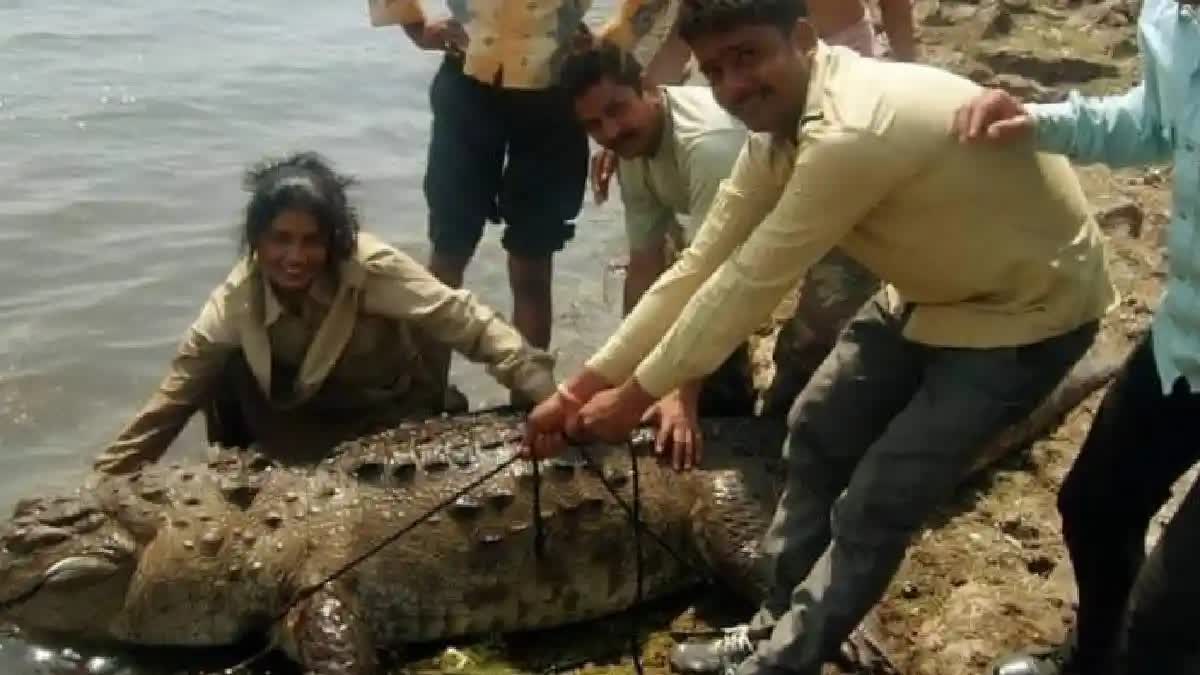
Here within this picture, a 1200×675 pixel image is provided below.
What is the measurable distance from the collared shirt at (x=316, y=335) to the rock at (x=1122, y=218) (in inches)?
116

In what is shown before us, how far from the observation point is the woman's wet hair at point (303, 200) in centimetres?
465

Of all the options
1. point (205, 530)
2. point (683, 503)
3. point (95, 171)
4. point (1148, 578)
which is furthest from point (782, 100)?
point (95, 171)

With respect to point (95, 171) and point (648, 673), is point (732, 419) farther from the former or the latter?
point (95, 171)

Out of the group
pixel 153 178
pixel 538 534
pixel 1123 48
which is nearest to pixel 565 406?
pixel 538 534

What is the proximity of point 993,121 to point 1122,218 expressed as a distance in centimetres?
392

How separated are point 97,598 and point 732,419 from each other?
6.85 feet

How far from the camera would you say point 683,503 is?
4500mm

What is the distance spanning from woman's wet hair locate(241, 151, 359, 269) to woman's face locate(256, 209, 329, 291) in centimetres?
2

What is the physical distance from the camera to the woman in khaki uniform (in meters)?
4.73

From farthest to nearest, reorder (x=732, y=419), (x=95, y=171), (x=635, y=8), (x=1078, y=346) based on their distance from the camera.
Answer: (x=95, y=171)
(x=635, y=8)
(x=732, y=419)
(x=1078, y=346)

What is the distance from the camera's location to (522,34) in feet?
17.3

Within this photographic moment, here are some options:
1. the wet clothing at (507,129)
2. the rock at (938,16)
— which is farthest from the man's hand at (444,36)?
the rock at (938,16)

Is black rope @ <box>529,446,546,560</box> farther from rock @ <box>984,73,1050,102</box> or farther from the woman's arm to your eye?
rock @ <box>984,73,1050,102</box>

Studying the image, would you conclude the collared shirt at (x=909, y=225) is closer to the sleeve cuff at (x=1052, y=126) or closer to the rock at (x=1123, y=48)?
the sleeve cuff at (x=1052, y=126)
